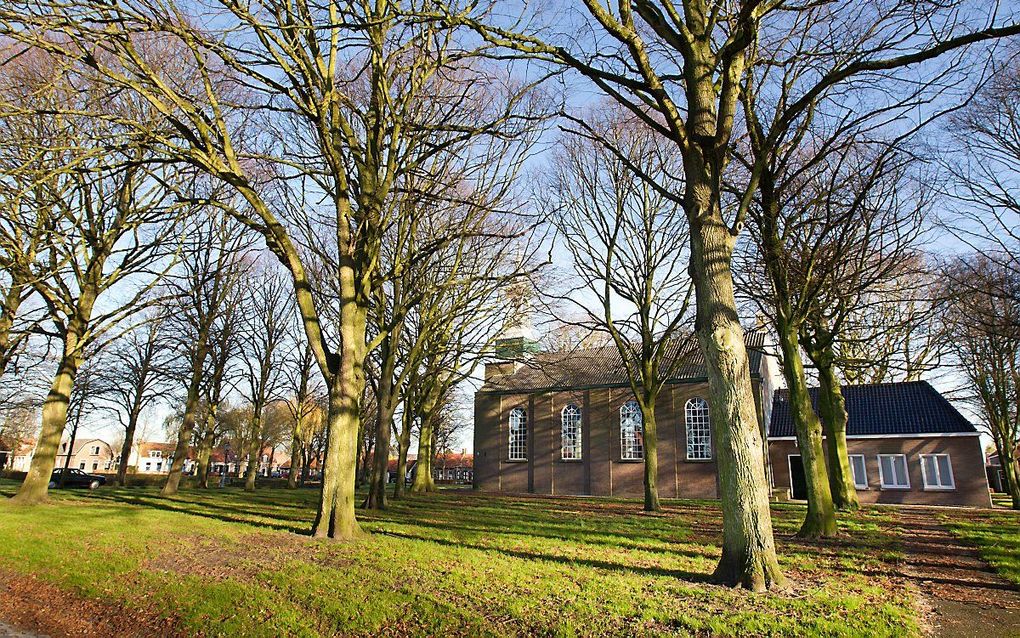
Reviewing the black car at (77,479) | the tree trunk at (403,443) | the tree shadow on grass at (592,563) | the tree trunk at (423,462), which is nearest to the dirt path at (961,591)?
the tree shadow on grass at (592,563)

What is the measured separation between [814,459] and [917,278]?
11.3 m

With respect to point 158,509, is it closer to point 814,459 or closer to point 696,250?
point 696,250

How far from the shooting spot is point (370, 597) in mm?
5840

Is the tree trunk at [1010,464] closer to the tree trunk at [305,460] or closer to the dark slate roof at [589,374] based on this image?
the dark slate roof at [589,374]

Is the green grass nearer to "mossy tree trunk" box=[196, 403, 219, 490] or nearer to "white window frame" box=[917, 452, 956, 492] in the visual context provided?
"white window frame" box=[917, 452, 956, 492]

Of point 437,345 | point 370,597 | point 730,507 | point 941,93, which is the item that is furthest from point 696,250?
point 437,345

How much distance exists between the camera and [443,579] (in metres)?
6.66

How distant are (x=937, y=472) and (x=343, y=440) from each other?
29787 millimetres

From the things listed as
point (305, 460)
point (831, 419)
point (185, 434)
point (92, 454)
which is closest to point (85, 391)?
point (185, 434)

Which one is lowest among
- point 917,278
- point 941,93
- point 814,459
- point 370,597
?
point 370,597

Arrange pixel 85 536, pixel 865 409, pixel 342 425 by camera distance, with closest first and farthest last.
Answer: pixel 85 536
pixel 342 425
pixel 865 409

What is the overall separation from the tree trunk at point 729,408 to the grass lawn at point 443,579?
0.41m

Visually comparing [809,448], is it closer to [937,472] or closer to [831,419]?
[831,419]

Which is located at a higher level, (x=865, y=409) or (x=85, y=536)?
(x=865, y=409)
